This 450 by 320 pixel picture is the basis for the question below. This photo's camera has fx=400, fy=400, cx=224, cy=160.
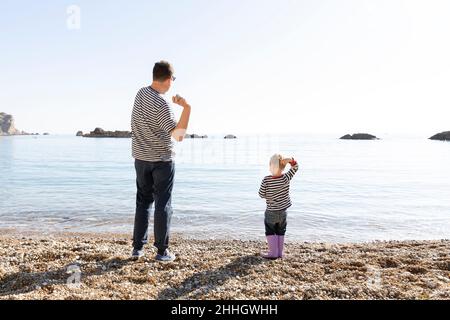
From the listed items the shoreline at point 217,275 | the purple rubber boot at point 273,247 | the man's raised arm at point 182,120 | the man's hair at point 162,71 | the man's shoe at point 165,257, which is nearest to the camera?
the shoreline at point 217,275

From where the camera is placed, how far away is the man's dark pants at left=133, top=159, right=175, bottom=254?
6.15 metres

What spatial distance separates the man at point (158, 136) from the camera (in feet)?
19.8

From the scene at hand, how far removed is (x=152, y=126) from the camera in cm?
609

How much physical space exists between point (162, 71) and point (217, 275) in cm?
318

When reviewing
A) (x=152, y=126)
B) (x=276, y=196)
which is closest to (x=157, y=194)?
(x=152, y=126)

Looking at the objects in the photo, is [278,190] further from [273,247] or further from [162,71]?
[162,71]

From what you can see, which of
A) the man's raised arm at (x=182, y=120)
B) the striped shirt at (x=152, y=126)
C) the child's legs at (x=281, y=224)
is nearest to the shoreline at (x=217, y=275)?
the child's legs at (x=281, y=224)

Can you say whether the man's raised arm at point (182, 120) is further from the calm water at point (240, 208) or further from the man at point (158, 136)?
the calm water at point (240, 208)

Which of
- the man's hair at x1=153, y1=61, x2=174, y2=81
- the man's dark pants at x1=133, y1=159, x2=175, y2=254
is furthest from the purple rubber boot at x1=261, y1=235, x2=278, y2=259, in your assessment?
the man's hair at x1=153, y1=61, x2=174, y2=81

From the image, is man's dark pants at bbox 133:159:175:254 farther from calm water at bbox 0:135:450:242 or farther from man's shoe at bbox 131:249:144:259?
calm water at bbox 0:135:450:242

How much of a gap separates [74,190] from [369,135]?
153 metres

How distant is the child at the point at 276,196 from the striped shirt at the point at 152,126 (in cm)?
192

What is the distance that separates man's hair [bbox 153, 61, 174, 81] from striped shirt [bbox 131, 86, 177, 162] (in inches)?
8.9
